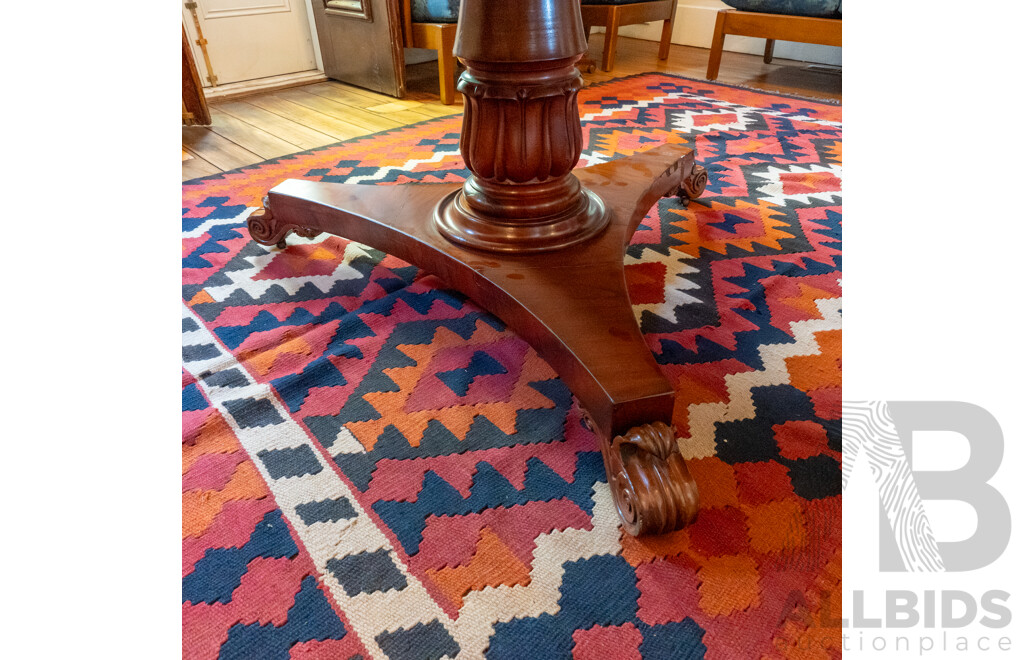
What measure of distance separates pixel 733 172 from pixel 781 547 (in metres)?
1.19

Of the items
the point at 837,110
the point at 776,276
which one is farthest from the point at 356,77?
the point at 776,276

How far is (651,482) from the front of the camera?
0.58 meters

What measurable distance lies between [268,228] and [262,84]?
1.72 metres

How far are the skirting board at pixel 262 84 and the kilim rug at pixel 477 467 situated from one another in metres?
1.49

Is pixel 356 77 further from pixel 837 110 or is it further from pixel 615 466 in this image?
pixel 615 466

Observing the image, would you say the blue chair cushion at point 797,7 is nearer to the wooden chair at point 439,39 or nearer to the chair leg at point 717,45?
the chair leg at point 717,45

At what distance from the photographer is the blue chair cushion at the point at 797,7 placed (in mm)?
2125

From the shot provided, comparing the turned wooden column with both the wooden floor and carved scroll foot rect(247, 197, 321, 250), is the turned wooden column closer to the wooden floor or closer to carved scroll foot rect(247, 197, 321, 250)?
carved scroll foot rect(247, 197, 321, 250)

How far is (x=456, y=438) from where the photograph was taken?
28.7 inches

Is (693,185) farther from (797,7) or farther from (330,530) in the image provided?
(797,7)

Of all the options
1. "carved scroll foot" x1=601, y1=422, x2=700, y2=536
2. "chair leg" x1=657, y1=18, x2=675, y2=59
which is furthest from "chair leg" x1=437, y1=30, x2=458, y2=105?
"carved scroll foot" x1=601, y1=422, x2=700, y2=536

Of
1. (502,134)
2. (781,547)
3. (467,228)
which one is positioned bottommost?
(781,547)

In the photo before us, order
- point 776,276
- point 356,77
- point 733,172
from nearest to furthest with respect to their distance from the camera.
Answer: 1. point 776,276
2. point 733,172
3. point 356,77

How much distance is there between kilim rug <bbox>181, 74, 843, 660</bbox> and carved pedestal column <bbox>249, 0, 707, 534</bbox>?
0.26ft
